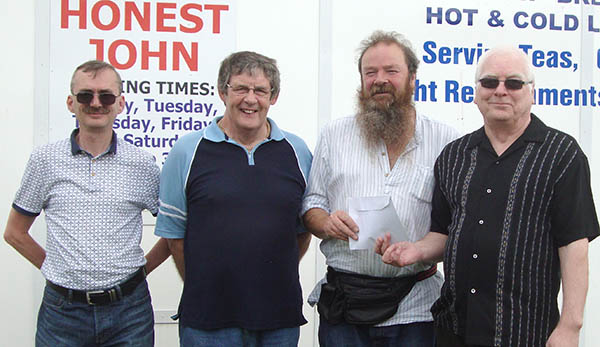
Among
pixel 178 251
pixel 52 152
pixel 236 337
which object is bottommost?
pixel 236 337

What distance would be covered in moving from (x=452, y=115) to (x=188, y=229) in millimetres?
1595

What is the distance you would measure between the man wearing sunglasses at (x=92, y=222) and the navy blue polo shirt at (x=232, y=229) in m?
0.18

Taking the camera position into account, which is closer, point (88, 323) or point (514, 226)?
point (514, 226)

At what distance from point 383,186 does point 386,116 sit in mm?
278

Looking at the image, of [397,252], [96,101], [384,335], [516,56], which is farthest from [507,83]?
[96,101]

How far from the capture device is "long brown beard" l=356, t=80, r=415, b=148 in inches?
89.0

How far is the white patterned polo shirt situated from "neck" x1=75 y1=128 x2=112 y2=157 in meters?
0.03

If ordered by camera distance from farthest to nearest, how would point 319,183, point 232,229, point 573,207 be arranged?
point 319,183 → point 232,229 → point 573,207

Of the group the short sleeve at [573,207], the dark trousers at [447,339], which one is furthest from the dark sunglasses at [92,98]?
the short sleeve at [573,207]

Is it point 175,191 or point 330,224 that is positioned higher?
point 175,191

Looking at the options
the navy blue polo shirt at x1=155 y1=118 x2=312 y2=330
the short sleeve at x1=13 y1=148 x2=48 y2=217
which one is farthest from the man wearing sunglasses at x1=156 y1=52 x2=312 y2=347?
the short sleeve at x1=13 y1=148 x2=48 y2=217

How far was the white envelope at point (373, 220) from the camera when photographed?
2.05 m

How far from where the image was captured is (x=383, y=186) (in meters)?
2.20

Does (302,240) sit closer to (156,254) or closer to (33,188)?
(156,254)
